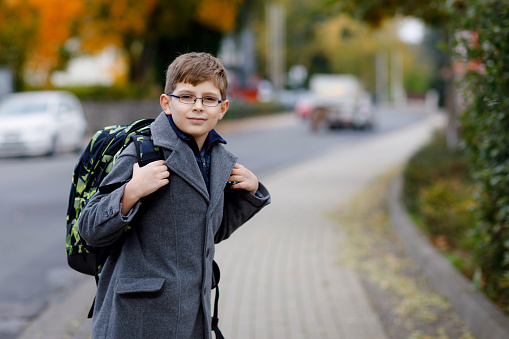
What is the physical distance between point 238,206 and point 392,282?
13.9 ft

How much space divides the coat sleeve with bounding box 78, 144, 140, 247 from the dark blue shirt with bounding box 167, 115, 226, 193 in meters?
0.18

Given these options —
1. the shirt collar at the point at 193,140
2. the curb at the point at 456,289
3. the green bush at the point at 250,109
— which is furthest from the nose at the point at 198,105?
the green bush at the point at 250,109

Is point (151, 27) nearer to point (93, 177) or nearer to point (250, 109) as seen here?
point (250, 109)

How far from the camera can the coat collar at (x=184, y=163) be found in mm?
2625

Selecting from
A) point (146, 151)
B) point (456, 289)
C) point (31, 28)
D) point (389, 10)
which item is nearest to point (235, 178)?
point (146, 151)

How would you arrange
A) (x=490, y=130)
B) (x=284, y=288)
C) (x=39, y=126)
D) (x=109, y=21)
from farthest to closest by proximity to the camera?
(x=109, y=21), (x=39, y=126), (x=284, y=288), (x=490, y=130)

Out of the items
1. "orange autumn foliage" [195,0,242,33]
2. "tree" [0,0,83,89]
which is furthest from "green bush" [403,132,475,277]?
"orange autumn foliage" [195,0,242,33]

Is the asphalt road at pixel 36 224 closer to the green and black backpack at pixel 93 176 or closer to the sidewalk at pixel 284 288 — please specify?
the sidewalk at pixel 284 288

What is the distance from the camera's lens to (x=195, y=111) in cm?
267

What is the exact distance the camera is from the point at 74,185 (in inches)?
112

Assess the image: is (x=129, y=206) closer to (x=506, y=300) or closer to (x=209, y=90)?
(x=209, y=90)

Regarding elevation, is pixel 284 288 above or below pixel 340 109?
above

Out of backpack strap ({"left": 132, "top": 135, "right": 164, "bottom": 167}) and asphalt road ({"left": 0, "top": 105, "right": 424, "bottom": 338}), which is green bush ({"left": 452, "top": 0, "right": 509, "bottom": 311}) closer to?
backpack strap ({"left": 132, "top": 135, "right": 164, "bottom": 167})

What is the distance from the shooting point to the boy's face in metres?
2.66
